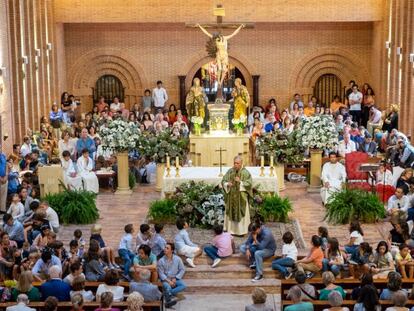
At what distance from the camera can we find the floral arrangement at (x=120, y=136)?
82.3 feet

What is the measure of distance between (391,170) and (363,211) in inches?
118

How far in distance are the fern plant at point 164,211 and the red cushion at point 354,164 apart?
16.0ft

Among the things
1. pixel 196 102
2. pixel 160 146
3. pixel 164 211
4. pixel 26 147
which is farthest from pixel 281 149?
pixel 26 147

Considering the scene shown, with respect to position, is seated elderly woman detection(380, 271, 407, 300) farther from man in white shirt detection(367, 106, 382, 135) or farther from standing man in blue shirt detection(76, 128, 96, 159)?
man in white shirt detection(367, 106, 382, 135)

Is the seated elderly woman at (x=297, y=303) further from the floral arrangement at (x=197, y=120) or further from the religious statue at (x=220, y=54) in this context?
the religious statue at (x=220, y=54)

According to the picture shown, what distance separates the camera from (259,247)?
1861cm

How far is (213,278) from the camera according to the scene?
61.7 feet

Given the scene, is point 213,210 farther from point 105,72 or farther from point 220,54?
point 105,72

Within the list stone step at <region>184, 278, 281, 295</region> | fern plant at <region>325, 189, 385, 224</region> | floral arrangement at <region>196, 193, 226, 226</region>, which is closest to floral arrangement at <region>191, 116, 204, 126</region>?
floral arrangement at <region>196, 193, 226, 226</region>

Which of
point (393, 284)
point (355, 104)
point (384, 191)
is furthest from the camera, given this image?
point (355, 104)

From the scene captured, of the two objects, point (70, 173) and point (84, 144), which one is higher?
point (84, 144)

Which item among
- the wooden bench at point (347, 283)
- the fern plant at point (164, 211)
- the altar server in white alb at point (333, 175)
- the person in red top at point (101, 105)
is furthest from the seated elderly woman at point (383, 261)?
the person in red top at point (101, 105)

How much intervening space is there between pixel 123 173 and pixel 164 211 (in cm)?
390

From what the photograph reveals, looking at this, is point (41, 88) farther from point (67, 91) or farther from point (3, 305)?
point (3, 305)
